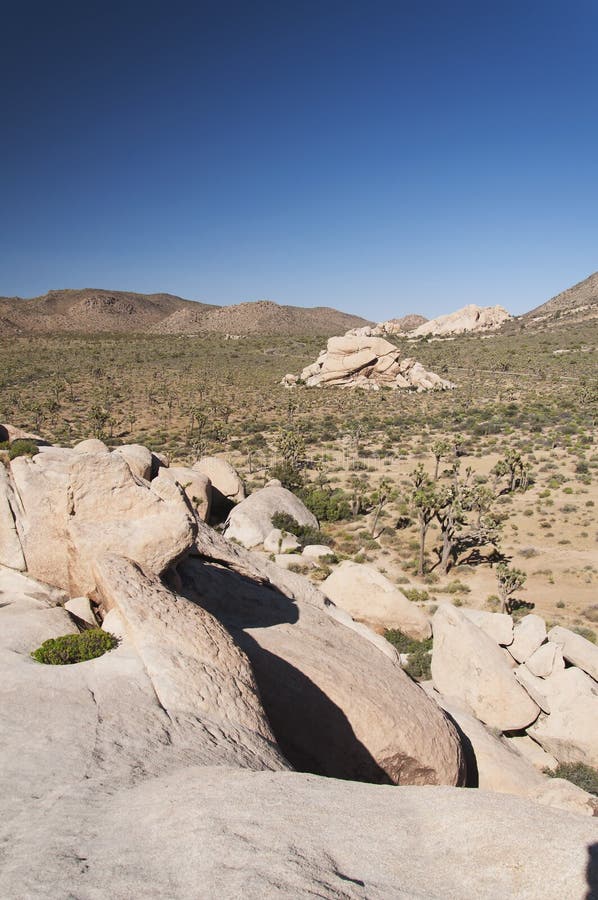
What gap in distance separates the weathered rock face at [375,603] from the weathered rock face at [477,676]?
3071 mm

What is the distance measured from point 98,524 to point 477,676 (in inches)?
390

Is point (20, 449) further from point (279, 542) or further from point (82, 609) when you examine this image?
point (279, 542)

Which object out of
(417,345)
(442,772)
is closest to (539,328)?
(417,345)

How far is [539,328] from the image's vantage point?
4569 inches

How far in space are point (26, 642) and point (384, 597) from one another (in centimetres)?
1168

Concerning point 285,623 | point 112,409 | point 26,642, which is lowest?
point 285,623

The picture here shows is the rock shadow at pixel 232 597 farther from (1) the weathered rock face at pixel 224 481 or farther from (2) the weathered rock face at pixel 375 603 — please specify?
(1) the weathered rock face at pixel 224 481

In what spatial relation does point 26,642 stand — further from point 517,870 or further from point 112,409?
point 112,409

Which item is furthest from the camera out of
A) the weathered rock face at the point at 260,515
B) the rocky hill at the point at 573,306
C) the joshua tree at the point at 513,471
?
the rocky hill at the point at 573,306

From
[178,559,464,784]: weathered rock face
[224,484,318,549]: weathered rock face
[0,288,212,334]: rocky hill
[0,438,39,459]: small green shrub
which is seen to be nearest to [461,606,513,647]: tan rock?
[178,559,464,784]: weathered rock face

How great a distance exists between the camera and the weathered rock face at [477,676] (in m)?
12.9

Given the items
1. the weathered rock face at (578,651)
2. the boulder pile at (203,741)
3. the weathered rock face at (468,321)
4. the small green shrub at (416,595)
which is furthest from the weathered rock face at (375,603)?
the weathered rock face at (468,321)

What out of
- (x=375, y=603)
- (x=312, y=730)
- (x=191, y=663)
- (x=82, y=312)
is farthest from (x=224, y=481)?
(x=82, y=312)

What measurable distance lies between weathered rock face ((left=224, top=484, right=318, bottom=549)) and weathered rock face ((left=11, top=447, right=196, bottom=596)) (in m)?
14.2
